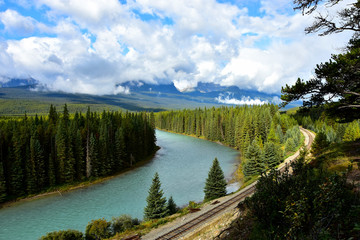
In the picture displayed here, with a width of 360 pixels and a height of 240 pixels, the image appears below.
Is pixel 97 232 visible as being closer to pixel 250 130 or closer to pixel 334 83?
pixel 334 83

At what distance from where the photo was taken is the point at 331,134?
71562 millimetres

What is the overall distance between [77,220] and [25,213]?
1052 centimetres

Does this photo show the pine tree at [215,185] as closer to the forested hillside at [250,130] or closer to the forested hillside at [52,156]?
the forested hillside at [250,130]

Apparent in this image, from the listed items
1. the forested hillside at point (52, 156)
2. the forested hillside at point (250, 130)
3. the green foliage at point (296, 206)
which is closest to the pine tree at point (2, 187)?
the forested hillside at point (52, 156)

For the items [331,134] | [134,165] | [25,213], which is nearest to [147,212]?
[25,213]

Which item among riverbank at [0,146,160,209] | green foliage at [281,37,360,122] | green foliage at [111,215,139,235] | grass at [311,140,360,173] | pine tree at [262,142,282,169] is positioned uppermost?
green foliage at [281,37,360,122]

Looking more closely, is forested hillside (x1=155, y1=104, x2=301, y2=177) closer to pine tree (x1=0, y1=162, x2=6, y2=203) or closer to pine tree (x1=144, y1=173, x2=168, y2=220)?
pine tree (x1=144, y1=173, x2=168, y2=220)

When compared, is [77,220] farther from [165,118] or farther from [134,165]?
[165,118]

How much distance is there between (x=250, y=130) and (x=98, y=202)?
196 ft

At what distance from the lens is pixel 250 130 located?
7956 cm

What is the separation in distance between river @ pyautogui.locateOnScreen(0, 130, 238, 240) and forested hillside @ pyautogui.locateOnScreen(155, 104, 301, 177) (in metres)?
9.66

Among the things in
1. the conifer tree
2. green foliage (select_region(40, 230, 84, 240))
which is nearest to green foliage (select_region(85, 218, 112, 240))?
green foliage (select_region(40, 230, 84, 240))

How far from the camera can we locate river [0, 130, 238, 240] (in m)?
29.8

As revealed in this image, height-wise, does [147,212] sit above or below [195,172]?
above
